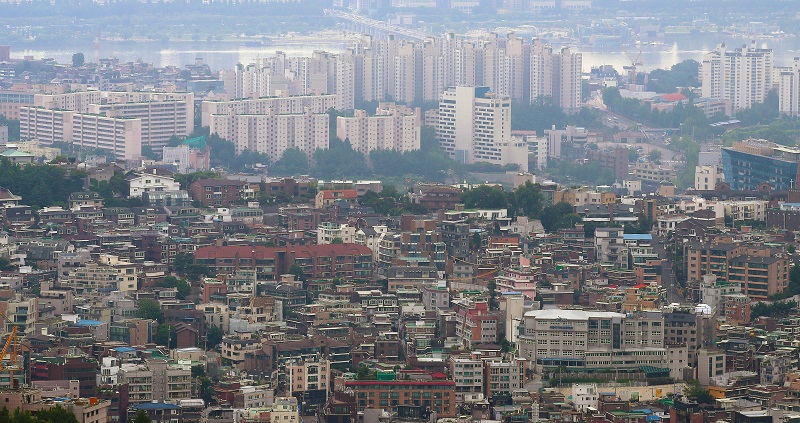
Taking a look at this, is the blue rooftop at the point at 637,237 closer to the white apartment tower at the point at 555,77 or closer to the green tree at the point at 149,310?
the green tree at the point at 149,310

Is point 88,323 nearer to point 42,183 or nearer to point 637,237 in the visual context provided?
point 637,237

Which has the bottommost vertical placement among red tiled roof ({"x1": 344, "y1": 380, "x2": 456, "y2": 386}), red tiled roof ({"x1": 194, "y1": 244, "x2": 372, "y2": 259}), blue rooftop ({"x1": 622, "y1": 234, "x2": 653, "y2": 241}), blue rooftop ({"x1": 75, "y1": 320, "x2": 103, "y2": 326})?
red tiled roof ({"x1": 344, "y1": 380, "x2": 456, "y2": 386})

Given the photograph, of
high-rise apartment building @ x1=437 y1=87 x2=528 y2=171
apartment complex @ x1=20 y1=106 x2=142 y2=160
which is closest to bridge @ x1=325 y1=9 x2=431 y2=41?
high-rise apartment building @ x1=437 y1=87 x2=528 y2=171

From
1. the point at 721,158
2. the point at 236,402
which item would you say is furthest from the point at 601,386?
the point at 721,158

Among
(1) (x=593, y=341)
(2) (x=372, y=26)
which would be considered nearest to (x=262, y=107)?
(1) (x=593, y=341)

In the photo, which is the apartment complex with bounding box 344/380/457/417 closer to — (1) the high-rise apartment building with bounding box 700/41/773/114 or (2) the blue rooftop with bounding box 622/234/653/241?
(2) the blue rooftop with bounding box 622/234/653/241

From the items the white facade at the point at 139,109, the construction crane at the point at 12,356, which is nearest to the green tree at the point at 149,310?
the construction crane at the point at 12,356

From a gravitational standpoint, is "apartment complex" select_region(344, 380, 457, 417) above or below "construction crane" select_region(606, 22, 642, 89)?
below

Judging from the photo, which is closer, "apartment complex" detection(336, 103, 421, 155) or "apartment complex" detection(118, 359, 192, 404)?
"apartment complex" detection(118, 359, 192, 404)
